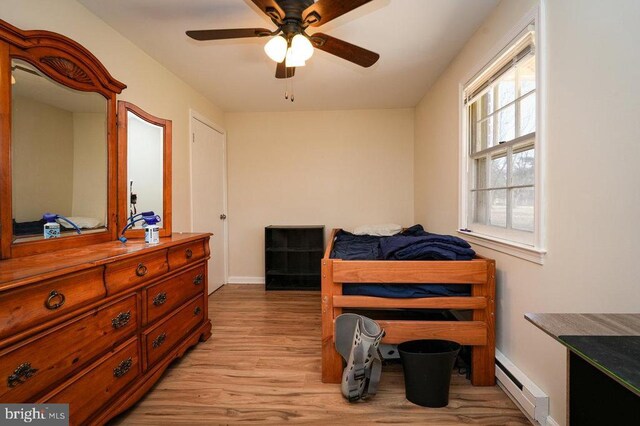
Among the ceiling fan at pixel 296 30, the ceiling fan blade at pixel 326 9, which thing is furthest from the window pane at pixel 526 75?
the ceiling fan blade at pixel 326 9

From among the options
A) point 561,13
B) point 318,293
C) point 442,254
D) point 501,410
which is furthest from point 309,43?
point 318,293

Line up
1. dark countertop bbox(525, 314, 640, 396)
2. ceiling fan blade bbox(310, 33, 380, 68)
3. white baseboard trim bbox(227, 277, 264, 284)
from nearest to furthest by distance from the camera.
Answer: dark countertop bbox(525, 314, 640, 396), ceiling fan blade bbox(310, 33, 380, 68), white baseboard trim bbox(227, 277, 264, 284)

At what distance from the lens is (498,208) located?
2047 mm

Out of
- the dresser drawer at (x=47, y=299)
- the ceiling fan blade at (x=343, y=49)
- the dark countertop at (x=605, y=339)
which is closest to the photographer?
the dark countertop at (x=605, y=339)

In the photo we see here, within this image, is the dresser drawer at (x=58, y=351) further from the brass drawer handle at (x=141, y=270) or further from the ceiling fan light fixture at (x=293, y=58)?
the ceiling fan light fixture at (x=293, y=58)

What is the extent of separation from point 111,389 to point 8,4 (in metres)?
1.95

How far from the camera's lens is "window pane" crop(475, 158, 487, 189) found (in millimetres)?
2249

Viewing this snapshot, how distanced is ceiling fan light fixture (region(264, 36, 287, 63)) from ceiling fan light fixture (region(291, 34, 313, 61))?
7cm

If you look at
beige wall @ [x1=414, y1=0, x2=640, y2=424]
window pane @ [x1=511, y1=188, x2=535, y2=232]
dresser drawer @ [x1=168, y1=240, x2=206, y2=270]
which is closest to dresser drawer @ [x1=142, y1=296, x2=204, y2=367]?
dresser drawer @ [x1=168, y1=240, x2=206, y2=270]

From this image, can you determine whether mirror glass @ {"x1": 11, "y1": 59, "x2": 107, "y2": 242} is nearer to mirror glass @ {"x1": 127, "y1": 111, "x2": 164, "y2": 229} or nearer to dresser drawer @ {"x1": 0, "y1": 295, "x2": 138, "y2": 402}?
mirror glass @ {"x1": 127, "y1": 111, "x2": 164, "y2": 229}

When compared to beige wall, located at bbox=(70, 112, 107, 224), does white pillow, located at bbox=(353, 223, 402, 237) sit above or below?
below

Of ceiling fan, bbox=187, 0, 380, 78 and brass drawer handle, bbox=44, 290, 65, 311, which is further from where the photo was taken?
ceiling fan, bbox=187, 0, 380, 78

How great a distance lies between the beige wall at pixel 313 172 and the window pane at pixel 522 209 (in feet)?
7.07

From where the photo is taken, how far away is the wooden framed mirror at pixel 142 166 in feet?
6.68
